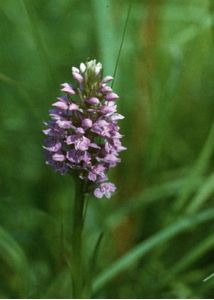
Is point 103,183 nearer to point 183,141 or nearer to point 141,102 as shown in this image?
point 141,102

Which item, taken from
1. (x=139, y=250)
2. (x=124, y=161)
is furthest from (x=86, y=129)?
(x=124, y=161)

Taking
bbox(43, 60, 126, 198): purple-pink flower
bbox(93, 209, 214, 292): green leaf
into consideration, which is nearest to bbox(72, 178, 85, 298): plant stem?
bbox(43, 60, 126, 198): purple-pink flower

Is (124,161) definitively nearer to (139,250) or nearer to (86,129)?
(139,250)

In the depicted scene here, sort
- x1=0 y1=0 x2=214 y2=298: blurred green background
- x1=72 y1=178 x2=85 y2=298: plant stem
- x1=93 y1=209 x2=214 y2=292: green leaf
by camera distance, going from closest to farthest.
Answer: x1=72 y1=178 x2=85 y2=298: plant stem, x1=93 y1=209 x2=214 y2=292: green leaf, x1=0 y1=0 x2=214 y2=298: blurred green background

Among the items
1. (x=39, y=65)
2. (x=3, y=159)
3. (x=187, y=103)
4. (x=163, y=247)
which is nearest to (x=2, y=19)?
(x=39, y=65)

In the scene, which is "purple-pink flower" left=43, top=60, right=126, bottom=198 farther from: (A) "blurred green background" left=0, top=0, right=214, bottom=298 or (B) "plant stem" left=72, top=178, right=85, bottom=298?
(A) "blurred green background" left=0, top=0, right=214, bottom=298

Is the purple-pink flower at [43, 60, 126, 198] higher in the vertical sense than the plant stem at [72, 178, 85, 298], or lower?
higher
